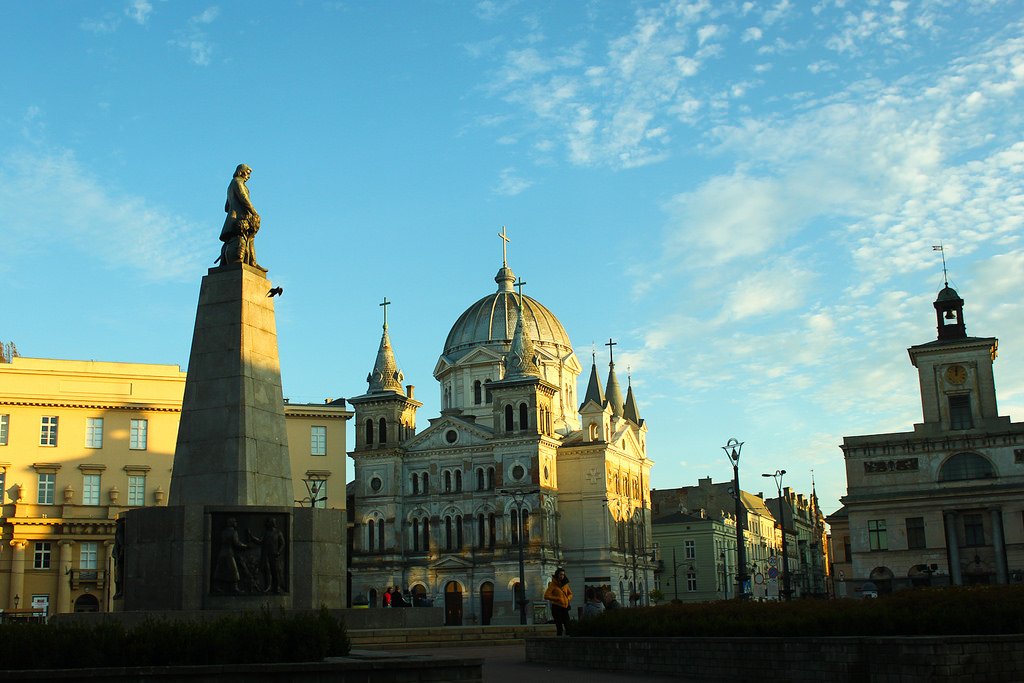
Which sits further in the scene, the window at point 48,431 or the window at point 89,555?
the window at point 48,431

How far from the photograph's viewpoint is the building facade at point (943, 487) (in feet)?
192

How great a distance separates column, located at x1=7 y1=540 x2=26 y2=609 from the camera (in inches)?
2079

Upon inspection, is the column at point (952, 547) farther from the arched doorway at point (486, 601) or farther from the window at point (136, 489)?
the window at point (136, 489)

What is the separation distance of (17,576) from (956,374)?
51.6 meters

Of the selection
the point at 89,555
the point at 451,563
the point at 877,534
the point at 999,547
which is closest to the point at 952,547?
the point at 999,547

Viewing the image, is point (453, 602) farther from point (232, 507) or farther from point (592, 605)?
point (232, 507)

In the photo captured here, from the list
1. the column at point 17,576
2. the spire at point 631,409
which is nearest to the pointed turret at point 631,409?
the spire at point 631,409

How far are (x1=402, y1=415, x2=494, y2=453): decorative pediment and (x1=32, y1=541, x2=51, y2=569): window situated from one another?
3006 cm

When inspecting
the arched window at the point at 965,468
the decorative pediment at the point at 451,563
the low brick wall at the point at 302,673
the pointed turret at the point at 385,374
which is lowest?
the low brick wall at the point at 302,673

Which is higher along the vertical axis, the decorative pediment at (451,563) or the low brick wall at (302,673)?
the decorative pediment at (451,563)

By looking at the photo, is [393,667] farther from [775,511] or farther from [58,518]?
[775,511]

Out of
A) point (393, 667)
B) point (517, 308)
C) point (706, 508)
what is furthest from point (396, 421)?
point (393, 667)

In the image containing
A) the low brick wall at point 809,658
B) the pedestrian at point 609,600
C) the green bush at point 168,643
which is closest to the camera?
the green bush at point 168,643

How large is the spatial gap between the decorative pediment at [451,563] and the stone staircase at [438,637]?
3859 centimetres
